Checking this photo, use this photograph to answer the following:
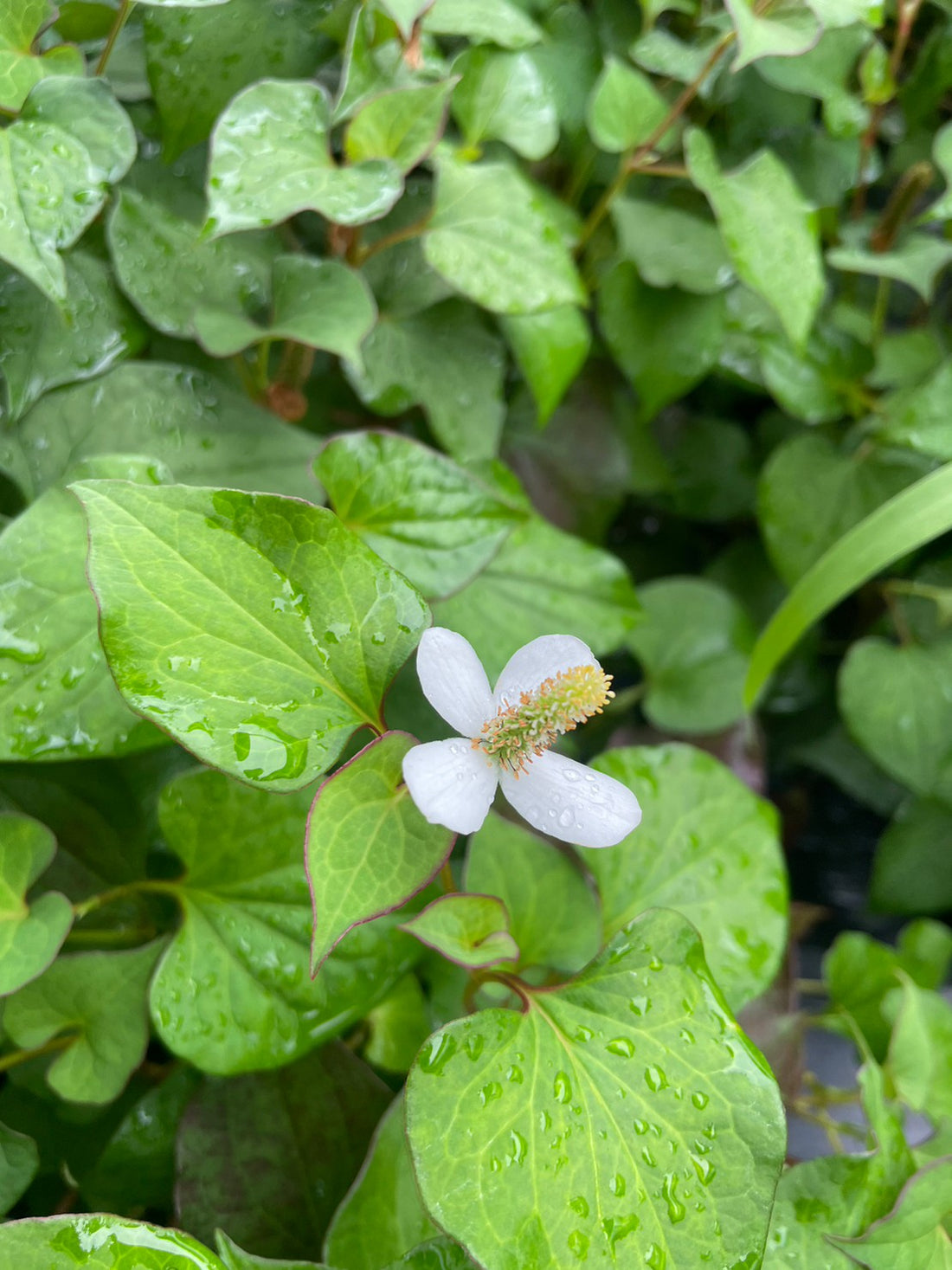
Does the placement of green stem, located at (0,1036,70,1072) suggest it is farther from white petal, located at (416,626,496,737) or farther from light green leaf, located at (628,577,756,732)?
light green leaf, located at (628,577,756,732)

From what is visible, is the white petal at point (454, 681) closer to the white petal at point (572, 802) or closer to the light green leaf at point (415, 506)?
the white petal at point (572, 802)

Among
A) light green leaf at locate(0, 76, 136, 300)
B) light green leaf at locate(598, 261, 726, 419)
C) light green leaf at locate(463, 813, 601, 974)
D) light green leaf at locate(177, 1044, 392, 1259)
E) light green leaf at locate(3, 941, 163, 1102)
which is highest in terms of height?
light green leaf at locate(0, 76, 136, 300)

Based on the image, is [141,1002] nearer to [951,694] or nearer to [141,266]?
[141,266]

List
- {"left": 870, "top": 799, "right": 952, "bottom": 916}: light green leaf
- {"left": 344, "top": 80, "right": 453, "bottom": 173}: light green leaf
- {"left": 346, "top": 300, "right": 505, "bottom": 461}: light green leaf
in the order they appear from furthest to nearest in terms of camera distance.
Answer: {"left": 870, "top": 799, "right": 952, "bottom": 916}: light green leaf < {"left": 346, "top": 300, "right": 505, "bottom": 461}: light green leaf < {"left": 344, "top": 80, "right": 453, "bottom": 173}: light green leaf

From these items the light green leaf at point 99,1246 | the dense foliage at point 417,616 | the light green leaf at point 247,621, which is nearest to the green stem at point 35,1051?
the dense foliage at point 417,616

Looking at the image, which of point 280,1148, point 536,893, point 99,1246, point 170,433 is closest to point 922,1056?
point 536,893

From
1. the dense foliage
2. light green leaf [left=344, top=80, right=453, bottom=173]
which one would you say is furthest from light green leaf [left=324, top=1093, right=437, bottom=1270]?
light green leaf [left=344, top=80, right=453, bottom=173]

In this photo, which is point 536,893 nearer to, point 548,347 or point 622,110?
point 548,347
